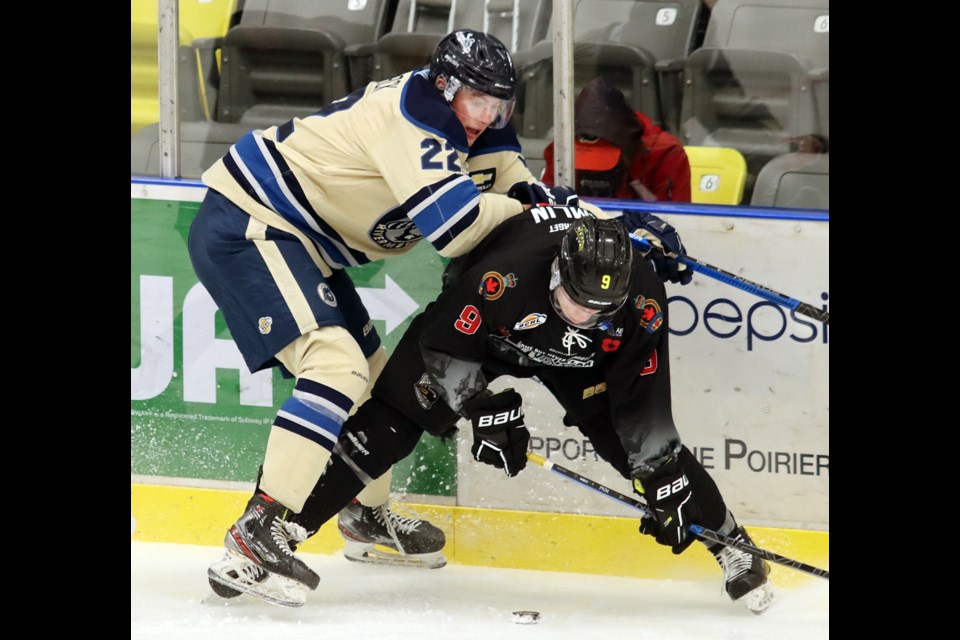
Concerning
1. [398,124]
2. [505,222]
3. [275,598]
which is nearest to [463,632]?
[275,598]

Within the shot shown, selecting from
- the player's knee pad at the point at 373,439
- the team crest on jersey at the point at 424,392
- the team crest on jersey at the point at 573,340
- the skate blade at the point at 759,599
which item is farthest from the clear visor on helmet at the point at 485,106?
the skate blade at the point at 759,599

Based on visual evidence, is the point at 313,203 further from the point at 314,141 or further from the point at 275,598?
the point at 275,598

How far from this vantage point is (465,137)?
296 cm

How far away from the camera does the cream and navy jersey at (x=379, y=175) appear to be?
2.90m

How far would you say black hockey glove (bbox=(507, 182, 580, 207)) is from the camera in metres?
3.09

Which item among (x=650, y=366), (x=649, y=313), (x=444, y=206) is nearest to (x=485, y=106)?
(x=444, y=206)

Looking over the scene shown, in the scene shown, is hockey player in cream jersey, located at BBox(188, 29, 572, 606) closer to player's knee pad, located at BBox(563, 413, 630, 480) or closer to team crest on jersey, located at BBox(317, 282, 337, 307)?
team crest on jersey, located at BBox(317, 282, 337, 307)

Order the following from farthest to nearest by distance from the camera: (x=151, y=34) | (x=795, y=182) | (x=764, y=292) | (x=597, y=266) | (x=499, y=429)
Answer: (x=151, y=34)
(x=795, y=182)
(x=764, y=292)
(x=499, y=429)
(x=597, y=266)

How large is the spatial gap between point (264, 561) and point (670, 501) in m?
0.90

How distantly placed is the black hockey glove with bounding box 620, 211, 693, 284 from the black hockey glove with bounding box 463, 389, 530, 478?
0.44m

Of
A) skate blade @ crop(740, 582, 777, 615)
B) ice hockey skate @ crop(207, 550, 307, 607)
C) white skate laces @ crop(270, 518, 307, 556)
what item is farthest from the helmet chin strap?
skate blade @ crop(740, 582, 777, 615)

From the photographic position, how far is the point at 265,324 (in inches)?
121

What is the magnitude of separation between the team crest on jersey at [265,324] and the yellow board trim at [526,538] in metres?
0.75

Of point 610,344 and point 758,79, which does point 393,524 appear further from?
point 758,79
